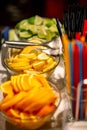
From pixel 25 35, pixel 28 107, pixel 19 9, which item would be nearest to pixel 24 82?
pixel 28 107

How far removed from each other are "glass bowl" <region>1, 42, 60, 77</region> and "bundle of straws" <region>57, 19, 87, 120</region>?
142mm

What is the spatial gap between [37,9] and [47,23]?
40 cm

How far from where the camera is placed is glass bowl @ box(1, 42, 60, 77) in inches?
30.9

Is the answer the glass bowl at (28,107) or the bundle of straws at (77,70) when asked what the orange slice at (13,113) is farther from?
the bundle of straws at (77,70)

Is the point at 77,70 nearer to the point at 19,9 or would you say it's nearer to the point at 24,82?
the point at 24,82

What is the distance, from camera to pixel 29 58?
32.1 inches

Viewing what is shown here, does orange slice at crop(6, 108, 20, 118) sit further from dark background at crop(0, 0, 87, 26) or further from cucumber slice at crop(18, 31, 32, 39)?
dark background at crop(0, 0, 87, 26)

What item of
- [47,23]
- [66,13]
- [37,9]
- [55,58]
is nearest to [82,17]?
[66,13]

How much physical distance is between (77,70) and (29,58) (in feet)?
0.72

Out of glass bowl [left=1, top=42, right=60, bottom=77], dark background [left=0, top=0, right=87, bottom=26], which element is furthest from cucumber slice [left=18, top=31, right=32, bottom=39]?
dark background [left=0, top=0, right=87, bottom=26]

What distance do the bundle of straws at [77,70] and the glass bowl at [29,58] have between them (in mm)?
142

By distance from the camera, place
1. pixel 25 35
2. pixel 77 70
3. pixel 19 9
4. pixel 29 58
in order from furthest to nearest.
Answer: pixel 19 9 → pixel 25 35 → pixel 29 58 → pixel 77 70

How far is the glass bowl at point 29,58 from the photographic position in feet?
2.57

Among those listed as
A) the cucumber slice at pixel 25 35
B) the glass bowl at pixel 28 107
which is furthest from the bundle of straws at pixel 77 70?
the cucumber slice at pixel 25 35
